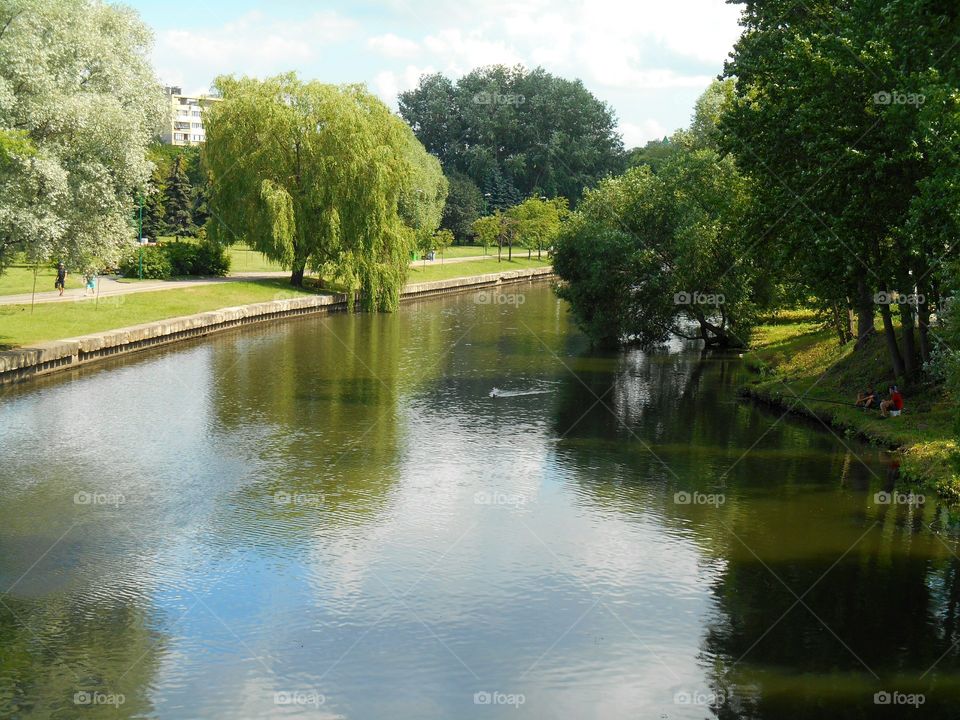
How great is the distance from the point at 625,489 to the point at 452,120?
123 metres

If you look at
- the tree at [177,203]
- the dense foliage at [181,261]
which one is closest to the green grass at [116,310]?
the dense foliage at [181,261]

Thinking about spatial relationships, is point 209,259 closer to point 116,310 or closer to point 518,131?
point 116,310

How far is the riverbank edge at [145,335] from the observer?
39.2m

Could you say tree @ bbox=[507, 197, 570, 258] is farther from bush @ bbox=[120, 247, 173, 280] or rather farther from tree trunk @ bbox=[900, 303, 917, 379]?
tree trunk @ bbox=[900, 303, 917, 379]

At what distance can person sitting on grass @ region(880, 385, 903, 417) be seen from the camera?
31969mm

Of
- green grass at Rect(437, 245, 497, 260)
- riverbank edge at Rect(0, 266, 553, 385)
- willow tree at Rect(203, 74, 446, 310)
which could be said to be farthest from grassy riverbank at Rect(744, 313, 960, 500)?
green grass at Rect(437, 245, 497, 260)

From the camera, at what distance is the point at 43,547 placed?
21.8m

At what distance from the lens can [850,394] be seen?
118 feet

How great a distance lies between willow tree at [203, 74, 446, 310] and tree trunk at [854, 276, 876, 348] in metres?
32.1

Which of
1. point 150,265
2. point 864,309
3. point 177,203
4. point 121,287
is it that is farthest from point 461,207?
point 864,309

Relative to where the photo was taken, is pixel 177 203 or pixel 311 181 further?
pixel 177 203

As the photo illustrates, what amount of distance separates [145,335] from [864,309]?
3173cm

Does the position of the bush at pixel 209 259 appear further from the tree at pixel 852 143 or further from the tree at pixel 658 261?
the tree at pixel 852 143

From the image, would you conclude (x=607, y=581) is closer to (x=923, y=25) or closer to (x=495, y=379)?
(x=923, y=25)
